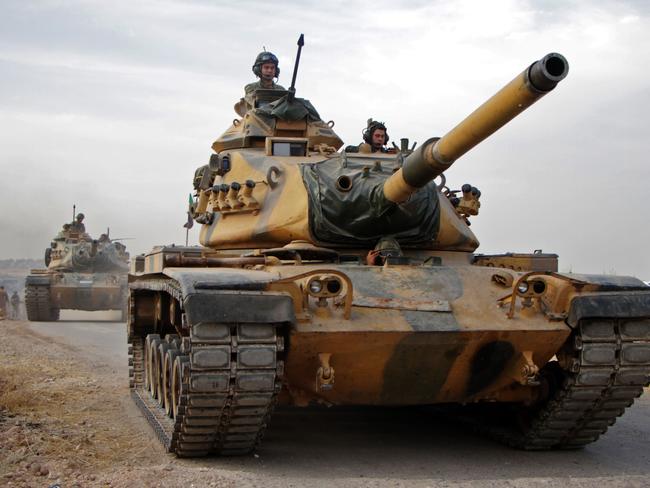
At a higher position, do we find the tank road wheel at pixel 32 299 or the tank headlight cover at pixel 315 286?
the tank headlight cover at pixel 315 286

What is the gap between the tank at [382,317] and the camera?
25.4 feet

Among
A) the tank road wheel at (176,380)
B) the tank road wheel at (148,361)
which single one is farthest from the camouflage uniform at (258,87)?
the tank road wheel at (176,380)

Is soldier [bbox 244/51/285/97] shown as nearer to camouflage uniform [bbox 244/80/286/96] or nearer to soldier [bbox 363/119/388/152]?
camouflage uniform [bbox 244/80/286/96]

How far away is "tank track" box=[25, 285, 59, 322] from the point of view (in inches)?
1149

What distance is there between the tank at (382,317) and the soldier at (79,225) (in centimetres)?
2390

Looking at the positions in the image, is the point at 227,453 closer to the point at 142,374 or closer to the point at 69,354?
the point at 142,374

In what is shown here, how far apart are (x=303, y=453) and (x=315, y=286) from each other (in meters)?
1.76

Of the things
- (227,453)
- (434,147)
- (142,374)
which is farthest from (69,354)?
(434,147)

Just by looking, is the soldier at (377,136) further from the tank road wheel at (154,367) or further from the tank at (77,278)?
the tank at (77,278)

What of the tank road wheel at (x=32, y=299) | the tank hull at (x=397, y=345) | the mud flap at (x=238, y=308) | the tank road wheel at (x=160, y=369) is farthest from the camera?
the tank road wheel at (x=32, y=299)

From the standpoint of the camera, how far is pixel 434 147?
27.4ft

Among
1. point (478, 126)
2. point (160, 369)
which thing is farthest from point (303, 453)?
point (478, 126)

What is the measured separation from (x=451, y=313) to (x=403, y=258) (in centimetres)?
113

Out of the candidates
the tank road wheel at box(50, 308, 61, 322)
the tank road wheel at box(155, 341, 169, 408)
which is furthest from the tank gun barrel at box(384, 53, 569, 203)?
the tank road wheel at box(50, 308, 61, 322)
